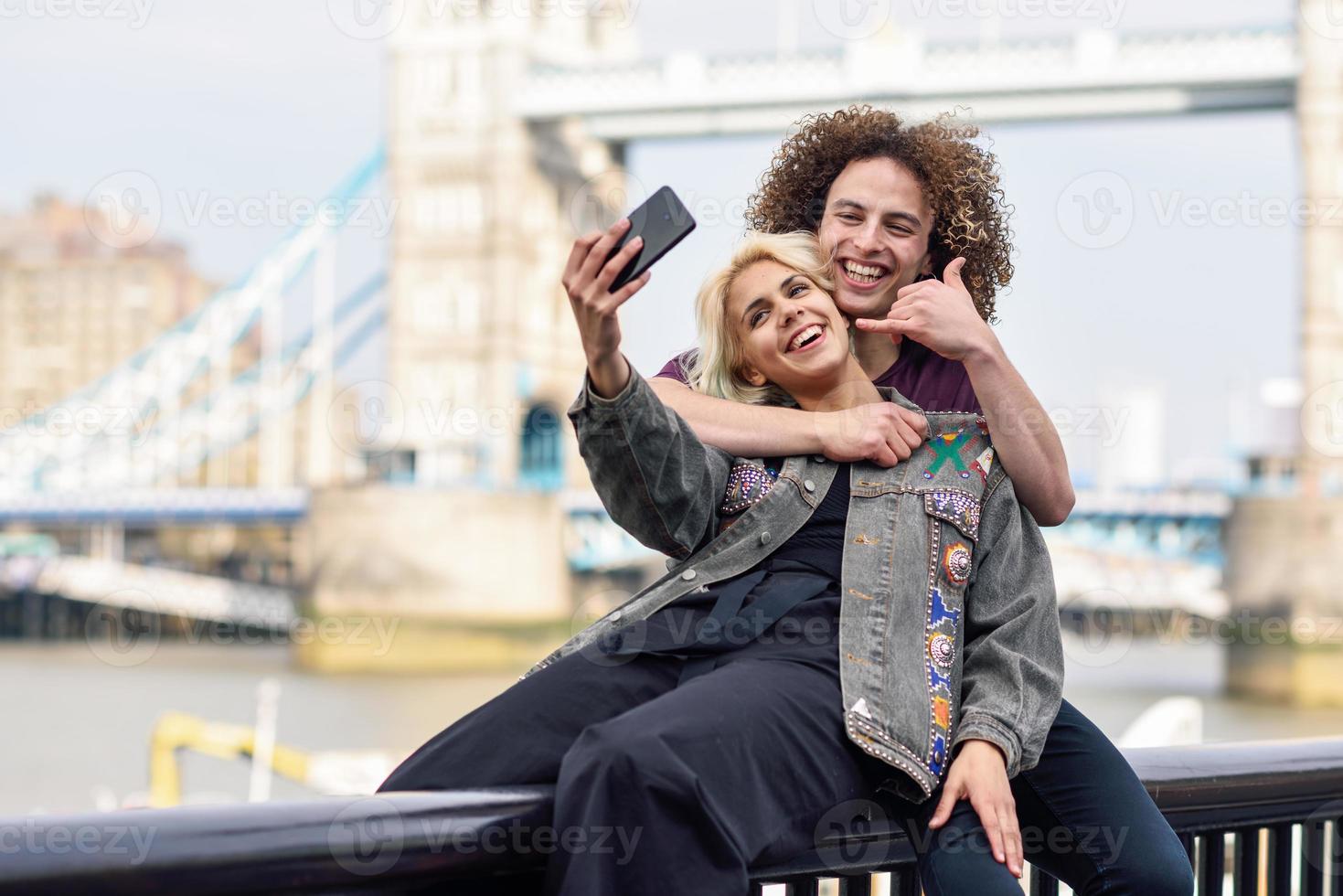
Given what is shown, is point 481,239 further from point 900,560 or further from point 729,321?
point 900,560

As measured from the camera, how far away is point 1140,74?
20.8 meters

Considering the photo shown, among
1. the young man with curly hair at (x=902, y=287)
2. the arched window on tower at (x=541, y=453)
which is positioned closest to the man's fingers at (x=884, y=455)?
the young man with curly hair at (x=902, y=287)

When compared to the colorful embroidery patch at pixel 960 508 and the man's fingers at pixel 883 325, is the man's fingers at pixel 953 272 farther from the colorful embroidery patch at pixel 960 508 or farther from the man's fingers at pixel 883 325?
the colorful embroidery patch at pixel 960 508

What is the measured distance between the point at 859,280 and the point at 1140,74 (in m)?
20.6

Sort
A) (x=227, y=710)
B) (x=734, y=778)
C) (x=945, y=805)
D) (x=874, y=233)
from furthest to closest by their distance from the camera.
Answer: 1. (x=227, y=710)
2. (x=874, y=233)
3. (x=945, y=805)
4. (x=734, y=778)

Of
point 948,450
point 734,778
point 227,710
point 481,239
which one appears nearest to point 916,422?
point 948,450

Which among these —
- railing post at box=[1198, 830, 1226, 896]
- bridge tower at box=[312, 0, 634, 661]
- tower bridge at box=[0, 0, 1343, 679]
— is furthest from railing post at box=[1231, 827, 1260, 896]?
bridge tower at box=[312, 0, 634, 661]

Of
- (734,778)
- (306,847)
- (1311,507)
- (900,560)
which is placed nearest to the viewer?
(306,847)

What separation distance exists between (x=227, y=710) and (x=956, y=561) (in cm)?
1547

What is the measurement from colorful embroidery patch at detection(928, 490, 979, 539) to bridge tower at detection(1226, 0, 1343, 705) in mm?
17037

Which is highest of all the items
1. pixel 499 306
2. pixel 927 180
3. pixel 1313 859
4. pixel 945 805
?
pixel 499 306

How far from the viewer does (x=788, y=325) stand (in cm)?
138

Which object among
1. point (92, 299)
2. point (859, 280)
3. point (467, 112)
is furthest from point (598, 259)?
point (92, 299)

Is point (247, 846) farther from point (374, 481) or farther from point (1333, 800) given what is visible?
point (374, 481)
